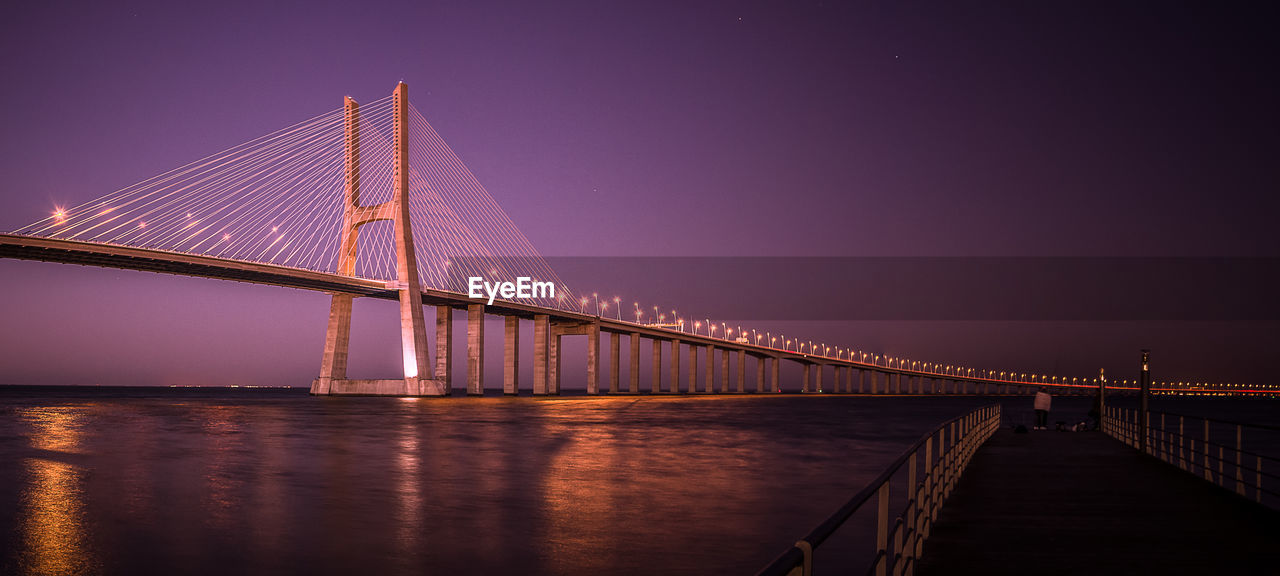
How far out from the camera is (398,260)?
236ft

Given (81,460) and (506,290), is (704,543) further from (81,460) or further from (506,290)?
(506,290)

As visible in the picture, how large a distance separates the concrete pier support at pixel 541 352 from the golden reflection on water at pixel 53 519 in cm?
7987

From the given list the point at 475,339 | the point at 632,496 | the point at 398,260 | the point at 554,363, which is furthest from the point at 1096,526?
the point at 554,363

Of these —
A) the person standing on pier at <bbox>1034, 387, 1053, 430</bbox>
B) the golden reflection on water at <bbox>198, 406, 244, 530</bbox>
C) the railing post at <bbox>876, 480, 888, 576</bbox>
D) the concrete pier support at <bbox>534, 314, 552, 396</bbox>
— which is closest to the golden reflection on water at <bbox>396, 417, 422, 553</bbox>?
the golden reflection on water at <bbox>198, 406, 244, 530</bbox>

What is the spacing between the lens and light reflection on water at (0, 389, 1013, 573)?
10.5 meters

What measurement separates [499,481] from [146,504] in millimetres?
6364

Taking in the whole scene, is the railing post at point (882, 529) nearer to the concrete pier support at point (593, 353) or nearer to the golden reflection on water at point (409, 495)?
the golden reflection on water at point (409, 495)

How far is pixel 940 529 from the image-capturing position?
1027 centimetres

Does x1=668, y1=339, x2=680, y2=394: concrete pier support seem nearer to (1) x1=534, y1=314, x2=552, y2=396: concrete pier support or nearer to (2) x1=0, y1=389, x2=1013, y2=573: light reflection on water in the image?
(1) x1=534, y1=314, x2=552, y2=396: concrete pier support

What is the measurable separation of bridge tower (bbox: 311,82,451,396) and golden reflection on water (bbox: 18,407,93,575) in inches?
1880

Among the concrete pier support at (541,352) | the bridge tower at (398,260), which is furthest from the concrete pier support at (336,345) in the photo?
the concrete pier support at (541,352)

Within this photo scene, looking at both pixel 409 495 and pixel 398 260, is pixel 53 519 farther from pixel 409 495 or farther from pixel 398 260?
pixel 398 260

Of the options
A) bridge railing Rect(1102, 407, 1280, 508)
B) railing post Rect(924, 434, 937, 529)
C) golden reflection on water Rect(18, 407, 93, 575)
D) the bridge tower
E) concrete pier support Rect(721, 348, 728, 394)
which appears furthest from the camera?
concrete pier support Rect(721, 348, 728, 394)

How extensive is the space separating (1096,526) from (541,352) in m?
96.9
